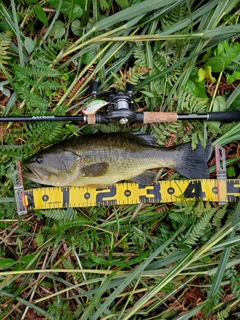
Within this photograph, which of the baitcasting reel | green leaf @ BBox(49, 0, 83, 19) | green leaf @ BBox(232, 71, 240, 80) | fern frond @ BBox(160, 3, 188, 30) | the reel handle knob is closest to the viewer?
the baitcasting reel

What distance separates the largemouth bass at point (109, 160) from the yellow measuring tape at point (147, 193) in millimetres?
104

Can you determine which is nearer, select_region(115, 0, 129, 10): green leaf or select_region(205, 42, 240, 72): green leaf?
select_region(115, 0, 129, 10): green leaf

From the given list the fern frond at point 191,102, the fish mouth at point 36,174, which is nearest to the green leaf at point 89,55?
the fern frond at point 191,102

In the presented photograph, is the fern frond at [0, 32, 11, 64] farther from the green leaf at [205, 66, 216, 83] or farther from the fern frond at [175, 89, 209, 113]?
the green leaf at [205, 66, 216, 83]

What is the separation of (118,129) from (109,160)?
0.38 metres

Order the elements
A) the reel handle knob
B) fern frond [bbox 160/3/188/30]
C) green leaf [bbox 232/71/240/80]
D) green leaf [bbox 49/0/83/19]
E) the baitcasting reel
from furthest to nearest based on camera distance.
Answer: green leaf [bbox 232/71/240/80]
fern frond [bbox 160/3/188/30]
green leaf [bbox 49/0/83/19]
the reel handle knob
the baitcasting reel

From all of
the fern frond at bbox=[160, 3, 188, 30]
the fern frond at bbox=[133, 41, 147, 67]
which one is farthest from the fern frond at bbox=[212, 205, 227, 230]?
the fern frond at bbox=[160, 3, 188, 30]

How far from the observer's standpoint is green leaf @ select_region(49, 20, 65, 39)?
3295 millimetres

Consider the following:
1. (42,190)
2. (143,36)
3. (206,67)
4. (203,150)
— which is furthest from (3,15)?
(203,150)

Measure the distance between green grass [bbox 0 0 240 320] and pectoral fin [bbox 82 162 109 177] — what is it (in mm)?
382

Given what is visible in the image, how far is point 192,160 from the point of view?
10.9ft

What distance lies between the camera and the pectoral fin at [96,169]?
316 centimetres

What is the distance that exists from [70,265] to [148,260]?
75 cm

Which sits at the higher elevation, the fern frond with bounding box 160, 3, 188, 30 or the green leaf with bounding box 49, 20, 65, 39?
the fern frond with bounding box 160, 3, 188, 30
